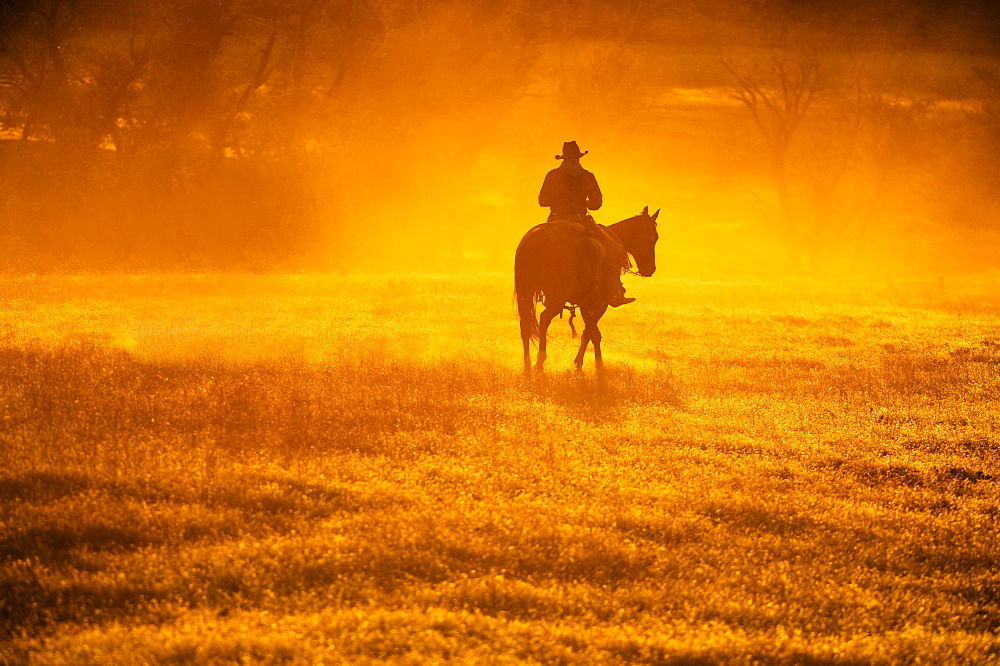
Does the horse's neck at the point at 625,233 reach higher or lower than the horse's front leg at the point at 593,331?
higher

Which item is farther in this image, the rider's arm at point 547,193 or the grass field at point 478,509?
the rider's arm at point 547,193

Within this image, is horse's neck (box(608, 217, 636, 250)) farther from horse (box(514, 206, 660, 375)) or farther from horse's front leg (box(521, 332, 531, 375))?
horse's front leg (box(521, 332, 531, 375))

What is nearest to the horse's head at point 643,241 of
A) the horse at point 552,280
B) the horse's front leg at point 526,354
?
the horse at point 552,280

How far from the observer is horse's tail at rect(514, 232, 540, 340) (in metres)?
15.9

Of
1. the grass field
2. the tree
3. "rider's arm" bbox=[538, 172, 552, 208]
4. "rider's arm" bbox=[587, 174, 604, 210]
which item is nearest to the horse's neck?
"rider's arm" bbox=[587, 174, 604, 210]

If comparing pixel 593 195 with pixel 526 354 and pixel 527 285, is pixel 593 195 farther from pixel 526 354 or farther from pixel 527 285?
pixel 526 354

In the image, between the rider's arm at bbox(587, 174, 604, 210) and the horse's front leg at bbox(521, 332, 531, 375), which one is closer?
the horse's front leg at bbox(521, 332, 531, 375)

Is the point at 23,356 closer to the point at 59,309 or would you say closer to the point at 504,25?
the point at 59,309

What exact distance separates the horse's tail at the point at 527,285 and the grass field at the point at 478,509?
2.83 ft

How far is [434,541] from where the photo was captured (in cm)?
836

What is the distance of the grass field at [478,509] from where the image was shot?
277 inches

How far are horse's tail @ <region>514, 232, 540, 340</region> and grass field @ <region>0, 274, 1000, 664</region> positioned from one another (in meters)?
0.86

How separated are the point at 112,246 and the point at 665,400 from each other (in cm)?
2904

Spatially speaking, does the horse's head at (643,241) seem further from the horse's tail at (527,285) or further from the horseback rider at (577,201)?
the horse's tail at (527,285)
